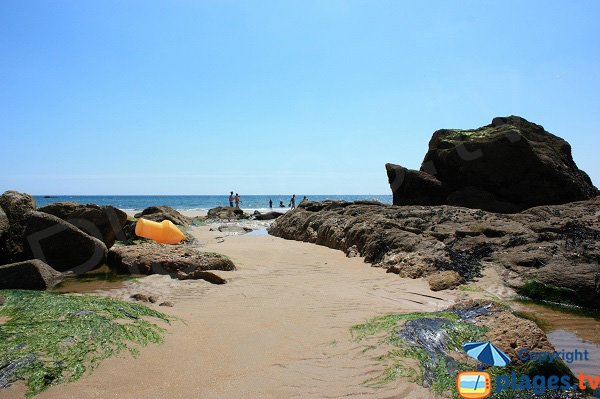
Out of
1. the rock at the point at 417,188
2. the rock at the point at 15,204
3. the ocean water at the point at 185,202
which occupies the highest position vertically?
the rock at the point at 417,188

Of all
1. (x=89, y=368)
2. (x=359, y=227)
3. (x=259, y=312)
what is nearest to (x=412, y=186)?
(x=359, y=227)

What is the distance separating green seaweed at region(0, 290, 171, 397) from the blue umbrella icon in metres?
3.44

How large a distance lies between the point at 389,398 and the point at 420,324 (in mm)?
1582

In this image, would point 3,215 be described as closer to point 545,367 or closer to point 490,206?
point 545,367

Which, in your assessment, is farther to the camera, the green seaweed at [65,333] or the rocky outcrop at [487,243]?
the rocky outcrop at [487,243]

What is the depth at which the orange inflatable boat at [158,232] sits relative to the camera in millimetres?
13469

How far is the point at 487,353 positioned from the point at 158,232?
38.6 feet

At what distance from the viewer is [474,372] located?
3.92 metres

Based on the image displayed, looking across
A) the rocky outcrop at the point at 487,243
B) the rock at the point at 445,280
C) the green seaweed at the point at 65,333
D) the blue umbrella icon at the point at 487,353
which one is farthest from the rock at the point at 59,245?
the blue umbrella icon at the point at 487,353

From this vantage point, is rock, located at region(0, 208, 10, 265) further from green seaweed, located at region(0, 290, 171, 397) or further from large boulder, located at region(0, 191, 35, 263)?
green seaweed, located at region(0, 290, 171, 397)

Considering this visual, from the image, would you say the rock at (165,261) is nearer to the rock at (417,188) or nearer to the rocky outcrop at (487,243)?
the rocky outcrop at (487,243)

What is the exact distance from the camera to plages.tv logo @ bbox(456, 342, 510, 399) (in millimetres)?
3660

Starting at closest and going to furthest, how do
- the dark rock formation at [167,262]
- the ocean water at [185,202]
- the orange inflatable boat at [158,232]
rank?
the dark rock formation at [167,262]
the orange inflatable boat at [158,232]
the ocean water at [185,202]

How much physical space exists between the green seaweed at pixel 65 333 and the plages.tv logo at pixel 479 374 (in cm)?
324
